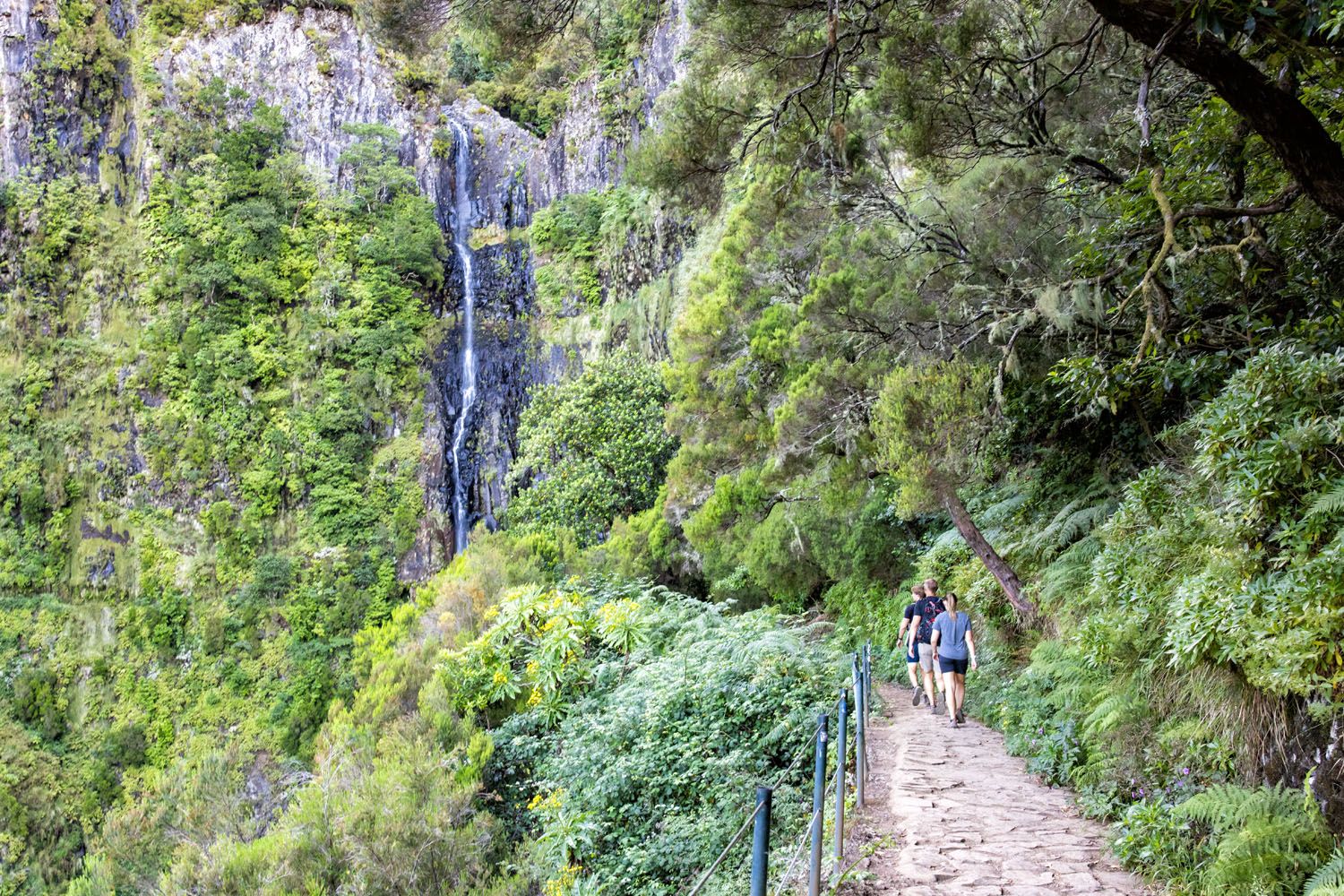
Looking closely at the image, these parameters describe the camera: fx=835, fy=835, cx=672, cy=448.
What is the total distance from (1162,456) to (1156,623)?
3046mm

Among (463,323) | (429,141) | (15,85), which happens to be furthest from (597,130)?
(15,85)

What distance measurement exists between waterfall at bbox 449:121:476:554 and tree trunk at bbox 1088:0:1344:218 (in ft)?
73.5

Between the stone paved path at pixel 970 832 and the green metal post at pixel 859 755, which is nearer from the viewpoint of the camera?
the stone paved path at pixel 970 832

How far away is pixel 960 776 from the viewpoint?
599 cm

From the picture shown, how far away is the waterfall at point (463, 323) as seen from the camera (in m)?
25.0

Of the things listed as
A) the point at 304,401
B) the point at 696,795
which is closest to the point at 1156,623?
the point at 696,795

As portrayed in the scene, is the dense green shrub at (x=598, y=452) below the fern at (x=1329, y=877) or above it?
above

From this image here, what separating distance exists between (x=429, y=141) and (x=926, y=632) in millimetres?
26416

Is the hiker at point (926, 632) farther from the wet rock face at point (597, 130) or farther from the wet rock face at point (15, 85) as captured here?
the wet rock face at point (15, 85)

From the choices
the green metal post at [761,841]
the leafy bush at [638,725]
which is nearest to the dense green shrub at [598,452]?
the leafy bush at [638,725]

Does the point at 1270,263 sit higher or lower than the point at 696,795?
higher

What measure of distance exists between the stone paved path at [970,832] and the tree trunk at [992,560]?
1941mm

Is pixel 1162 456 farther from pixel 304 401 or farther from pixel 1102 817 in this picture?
pixel 304 401

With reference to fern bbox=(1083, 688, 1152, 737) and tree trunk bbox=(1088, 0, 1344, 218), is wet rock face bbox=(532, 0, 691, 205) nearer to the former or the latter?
tree trunk bbox=(1088, 0, 1344, 218)
